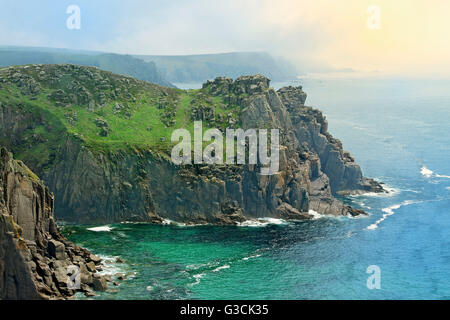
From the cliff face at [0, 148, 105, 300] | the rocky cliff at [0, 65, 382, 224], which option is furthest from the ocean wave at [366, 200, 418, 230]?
the cliff face at [0, 148, 105, 300]

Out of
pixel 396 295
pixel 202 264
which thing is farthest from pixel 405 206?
pixel 202 264

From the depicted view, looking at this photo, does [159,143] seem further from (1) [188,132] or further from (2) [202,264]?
(2) [202,264]

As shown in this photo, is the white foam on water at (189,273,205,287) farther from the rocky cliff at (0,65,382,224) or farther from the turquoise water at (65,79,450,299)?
the rocky cliff at (0,65,382,224)

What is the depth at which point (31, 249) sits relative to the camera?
97.7 metres

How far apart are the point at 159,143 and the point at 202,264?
52974mm

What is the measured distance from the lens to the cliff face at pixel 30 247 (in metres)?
90.2

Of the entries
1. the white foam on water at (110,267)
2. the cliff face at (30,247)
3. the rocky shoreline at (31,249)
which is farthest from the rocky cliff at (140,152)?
the rocky shoreline at (31,249)

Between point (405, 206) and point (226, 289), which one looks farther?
point (405, 206)

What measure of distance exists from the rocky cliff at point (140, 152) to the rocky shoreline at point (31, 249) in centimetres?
4175

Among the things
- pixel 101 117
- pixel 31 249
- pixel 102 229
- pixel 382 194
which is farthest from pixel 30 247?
pixel 382 194

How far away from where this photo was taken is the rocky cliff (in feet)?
500

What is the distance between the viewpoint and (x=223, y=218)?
153m

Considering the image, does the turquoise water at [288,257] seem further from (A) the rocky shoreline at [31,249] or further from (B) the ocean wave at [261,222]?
(A) the rocky shoreline at [31,249]
